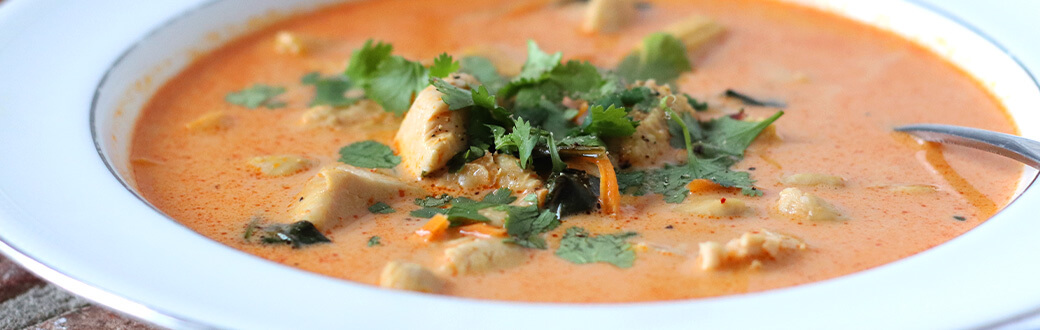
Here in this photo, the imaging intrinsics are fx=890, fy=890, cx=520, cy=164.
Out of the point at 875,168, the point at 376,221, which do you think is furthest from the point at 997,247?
the point at 376,221

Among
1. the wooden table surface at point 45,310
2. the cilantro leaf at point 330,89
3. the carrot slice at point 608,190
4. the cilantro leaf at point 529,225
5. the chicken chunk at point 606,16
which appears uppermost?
the chicken chunk at point 606,16

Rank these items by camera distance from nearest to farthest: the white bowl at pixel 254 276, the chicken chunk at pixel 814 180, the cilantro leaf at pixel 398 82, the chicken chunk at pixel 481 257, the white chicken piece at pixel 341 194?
1. the white bowl at pixel 254 276
2. the chicken chunk at pixel 481 257
3. the white chicken piece at pixel 341 194
4. the chicken chunk at pixel 814 180
5. the cilantro leaf at pixel 398 82

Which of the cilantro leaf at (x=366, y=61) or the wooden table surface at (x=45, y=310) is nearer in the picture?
the wooden table surface at (x=45, y=310)

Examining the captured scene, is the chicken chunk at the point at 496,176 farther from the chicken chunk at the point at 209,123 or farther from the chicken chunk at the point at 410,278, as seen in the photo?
the chicken chunk at the point at 209,123

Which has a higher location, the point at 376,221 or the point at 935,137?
the point at 935,137

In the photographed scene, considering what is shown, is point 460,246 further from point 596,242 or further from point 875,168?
point 875,168

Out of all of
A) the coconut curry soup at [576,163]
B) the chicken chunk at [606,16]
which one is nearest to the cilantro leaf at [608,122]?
the coconut curry soup at [576,163]

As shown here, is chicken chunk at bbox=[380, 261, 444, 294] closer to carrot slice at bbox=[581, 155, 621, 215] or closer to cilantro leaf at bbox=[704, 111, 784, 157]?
carrot slice at bbox=[581, 155, 621, 215]
